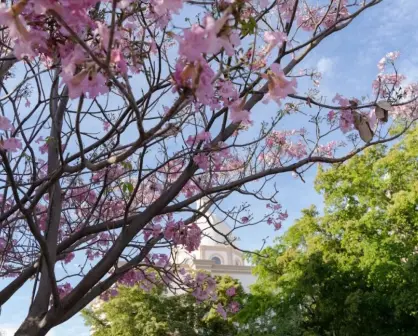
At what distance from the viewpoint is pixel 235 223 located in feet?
17.2

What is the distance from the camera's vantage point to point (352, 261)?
14.3 metres

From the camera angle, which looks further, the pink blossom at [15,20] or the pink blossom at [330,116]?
the pink blossom at [330,116]

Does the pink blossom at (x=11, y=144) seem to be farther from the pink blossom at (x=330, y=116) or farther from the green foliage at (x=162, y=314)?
the green foliage at (x=162, y=314)

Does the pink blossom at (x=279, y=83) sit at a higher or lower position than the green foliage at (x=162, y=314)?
lower

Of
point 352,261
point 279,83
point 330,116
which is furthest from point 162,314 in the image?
point 279,83

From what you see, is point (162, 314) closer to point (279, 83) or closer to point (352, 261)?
point (352, 261)

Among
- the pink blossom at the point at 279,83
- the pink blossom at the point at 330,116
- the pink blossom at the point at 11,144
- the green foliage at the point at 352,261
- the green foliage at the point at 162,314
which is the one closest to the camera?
the pink blossom at the point at 279,83

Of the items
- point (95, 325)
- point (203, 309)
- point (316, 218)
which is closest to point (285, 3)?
point (316, 218)

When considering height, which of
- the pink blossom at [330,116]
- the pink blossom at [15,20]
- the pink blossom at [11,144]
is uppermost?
the pink blossom at [330,116]

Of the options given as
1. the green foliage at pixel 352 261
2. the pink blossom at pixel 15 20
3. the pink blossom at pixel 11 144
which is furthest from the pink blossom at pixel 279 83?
the green foliage at pixel 352 261

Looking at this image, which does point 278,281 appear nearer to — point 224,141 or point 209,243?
point 224,141

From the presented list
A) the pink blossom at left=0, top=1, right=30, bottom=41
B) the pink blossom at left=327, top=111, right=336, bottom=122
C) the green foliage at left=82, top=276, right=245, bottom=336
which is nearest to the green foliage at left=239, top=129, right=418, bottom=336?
the green foliage at left=82, top=276, right=245, bottom=336

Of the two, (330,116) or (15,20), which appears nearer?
(15,20)

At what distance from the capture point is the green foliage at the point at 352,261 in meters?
13.0
